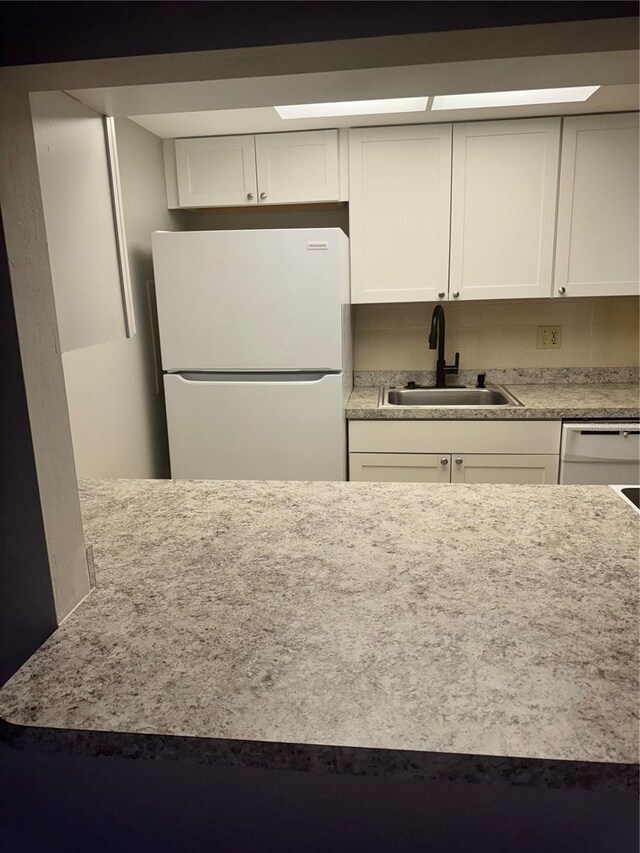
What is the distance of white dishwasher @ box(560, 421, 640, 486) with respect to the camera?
243cm

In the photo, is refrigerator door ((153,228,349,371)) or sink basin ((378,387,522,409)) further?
sink basin ((378,387,522,409))

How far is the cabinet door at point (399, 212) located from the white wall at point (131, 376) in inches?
36.1

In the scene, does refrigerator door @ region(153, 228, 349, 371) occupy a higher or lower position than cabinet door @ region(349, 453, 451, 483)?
higher

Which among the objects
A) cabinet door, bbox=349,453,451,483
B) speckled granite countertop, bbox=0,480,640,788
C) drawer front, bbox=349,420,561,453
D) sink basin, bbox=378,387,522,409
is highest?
speckled granite countertop, bbox=0,480,640,788

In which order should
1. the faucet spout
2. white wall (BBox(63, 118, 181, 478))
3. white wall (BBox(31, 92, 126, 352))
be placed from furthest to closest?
the faucet spout
white wall (BBox(63, 118, 181, 478))
white wall (BBox(31, 92, 126, 352))

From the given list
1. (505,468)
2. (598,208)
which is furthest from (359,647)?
(598,208)

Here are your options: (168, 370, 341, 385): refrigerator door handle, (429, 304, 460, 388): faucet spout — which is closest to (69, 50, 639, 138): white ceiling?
(168, 370, 341, 385): refrigerator door handle

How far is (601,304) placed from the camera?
115 inches

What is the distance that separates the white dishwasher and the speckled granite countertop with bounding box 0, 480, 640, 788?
1.26m

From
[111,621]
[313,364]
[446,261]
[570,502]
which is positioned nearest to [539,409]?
[446,261]

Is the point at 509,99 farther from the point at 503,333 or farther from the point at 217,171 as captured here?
the point at 217,171

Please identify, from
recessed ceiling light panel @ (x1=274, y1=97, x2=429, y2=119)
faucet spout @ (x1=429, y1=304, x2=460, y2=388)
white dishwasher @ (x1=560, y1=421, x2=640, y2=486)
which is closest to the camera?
recessed ceiling light panel @ (x1=274, y1=97, x2=429, y2=119)

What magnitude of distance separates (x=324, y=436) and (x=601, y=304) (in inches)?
64.1

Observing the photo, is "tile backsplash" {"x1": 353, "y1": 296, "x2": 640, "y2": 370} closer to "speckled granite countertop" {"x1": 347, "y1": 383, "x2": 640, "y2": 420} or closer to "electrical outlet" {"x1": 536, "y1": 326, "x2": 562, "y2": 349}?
"electrical outlet" {"x1": 536, "y1": 326, "x2": 562, "y2": 349}
